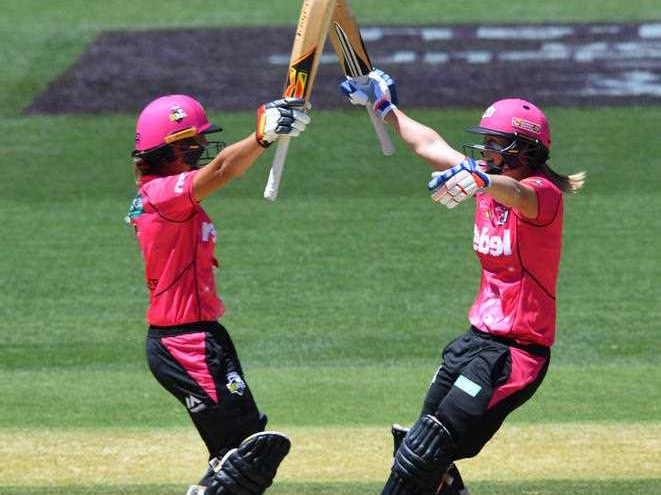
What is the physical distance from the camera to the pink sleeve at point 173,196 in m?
6.60

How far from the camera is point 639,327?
450 inches

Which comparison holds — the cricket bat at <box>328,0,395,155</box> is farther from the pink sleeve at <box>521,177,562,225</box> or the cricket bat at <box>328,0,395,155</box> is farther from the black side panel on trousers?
the black side panel on trousers

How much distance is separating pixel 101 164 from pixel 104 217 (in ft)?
4.76

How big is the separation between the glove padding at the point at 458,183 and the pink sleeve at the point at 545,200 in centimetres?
46

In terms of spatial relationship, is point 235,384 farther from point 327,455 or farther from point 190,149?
point 327,455

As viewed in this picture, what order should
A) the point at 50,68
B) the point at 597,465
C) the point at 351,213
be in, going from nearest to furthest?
the point at 597,465
the point at 351,213
the point at 50,68

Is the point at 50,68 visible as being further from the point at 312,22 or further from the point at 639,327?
the point at 312,22

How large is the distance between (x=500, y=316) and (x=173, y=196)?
5.43 feet

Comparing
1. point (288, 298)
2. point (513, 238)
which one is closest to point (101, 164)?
point (288, 298)

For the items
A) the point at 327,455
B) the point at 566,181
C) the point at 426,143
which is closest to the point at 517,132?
the point at 566,181

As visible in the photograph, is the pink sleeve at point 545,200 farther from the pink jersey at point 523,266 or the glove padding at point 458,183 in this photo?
the glove padding at point 458,183

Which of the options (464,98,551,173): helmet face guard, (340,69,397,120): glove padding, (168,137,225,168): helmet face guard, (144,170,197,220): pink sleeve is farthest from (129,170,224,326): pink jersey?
(464,98,551,173): helmet face guard

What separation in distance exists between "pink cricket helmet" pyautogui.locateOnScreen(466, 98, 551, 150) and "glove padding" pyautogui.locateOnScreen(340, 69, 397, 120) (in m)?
0.54

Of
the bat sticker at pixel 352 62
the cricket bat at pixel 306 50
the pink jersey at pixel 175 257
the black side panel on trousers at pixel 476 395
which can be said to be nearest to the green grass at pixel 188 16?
the bat sticker at pixel 352 62
